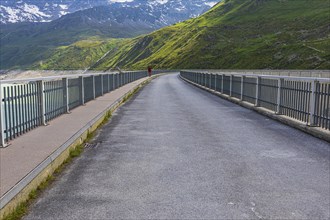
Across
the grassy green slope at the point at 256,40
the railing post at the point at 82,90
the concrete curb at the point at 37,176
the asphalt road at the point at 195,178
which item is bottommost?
the asphalt road at the point at 195,178

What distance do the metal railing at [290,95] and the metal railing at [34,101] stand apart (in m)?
7.20

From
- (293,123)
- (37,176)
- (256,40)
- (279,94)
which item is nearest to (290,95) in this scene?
(279,94)

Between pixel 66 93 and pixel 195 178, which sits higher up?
pixel 66 93

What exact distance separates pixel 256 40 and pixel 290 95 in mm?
118097

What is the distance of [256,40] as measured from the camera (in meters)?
126

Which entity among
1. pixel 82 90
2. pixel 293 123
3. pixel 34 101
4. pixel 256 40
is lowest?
pixel 293 123

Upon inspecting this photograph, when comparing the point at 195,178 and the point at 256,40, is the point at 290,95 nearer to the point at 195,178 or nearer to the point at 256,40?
the point at 195,178

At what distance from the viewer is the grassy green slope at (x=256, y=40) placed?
95562 millimetres

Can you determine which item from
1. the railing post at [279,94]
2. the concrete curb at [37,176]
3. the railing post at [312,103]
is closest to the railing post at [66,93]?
the concrete curb at [37,176]

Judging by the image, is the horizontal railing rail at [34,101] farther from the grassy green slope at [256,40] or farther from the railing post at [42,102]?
the grassy green slope at [256,40]

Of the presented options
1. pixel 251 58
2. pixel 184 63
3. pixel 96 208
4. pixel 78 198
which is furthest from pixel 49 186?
pixel 184 63

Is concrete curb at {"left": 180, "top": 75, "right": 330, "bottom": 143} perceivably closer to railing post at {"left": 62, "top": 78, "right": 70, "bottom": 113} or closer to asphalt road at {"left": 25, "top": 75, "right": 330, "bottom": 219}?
asphalt road at {"left": 25, "top": 75, "right": 330, "bottom": 219}

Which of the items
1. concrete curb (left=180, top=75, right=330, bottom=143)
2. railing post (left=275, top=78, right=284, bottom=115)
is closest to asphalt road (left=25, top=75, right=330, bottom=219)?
concrete curb (left=180, top=75, right=330, bottom=143)

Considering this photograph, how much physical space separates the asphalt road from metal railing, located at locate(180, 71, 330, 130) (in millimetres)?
784
